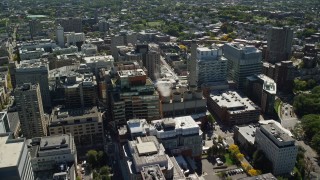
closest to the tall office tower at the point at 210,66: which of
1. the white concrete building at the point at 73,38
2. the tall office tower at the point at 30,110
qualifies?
the tall office tower at the point at 30,110

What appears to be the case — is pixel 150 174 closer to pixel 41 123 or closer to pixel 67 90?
pixel 41 123

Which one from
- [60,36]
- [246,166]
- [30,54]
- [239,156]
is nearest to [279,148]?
[246,166]

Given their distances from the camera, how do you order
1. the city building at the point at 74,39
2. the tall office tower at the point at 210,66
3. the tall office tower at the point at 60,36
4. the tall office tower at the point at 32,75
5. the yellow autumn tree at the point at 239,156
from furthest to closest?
the city building at the point at 74,39, the tall office tower at the point at 60,36, the tall office tower at the point at 210,66, the tall office tower at the point at 32,75, the yellow autumn tree at the point at 239,156

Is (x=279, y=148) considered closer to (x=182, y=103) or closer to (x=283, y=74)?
(x=182, y=103)

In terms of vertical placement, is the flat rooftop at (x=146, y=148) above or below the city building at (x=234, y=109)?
above

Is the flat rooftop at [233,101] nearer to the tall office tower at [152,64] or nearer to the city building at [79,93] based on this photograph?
the tall office tower at [152,64]

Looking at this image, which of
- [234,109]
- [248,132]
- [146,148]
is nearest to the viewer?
[146,148]

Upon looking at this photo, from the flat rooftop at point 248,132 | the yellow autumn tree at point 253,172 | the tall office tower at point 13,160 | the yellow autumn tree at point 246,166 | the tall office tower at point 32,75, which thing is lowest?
the yellow autumn tree at point 246,166
